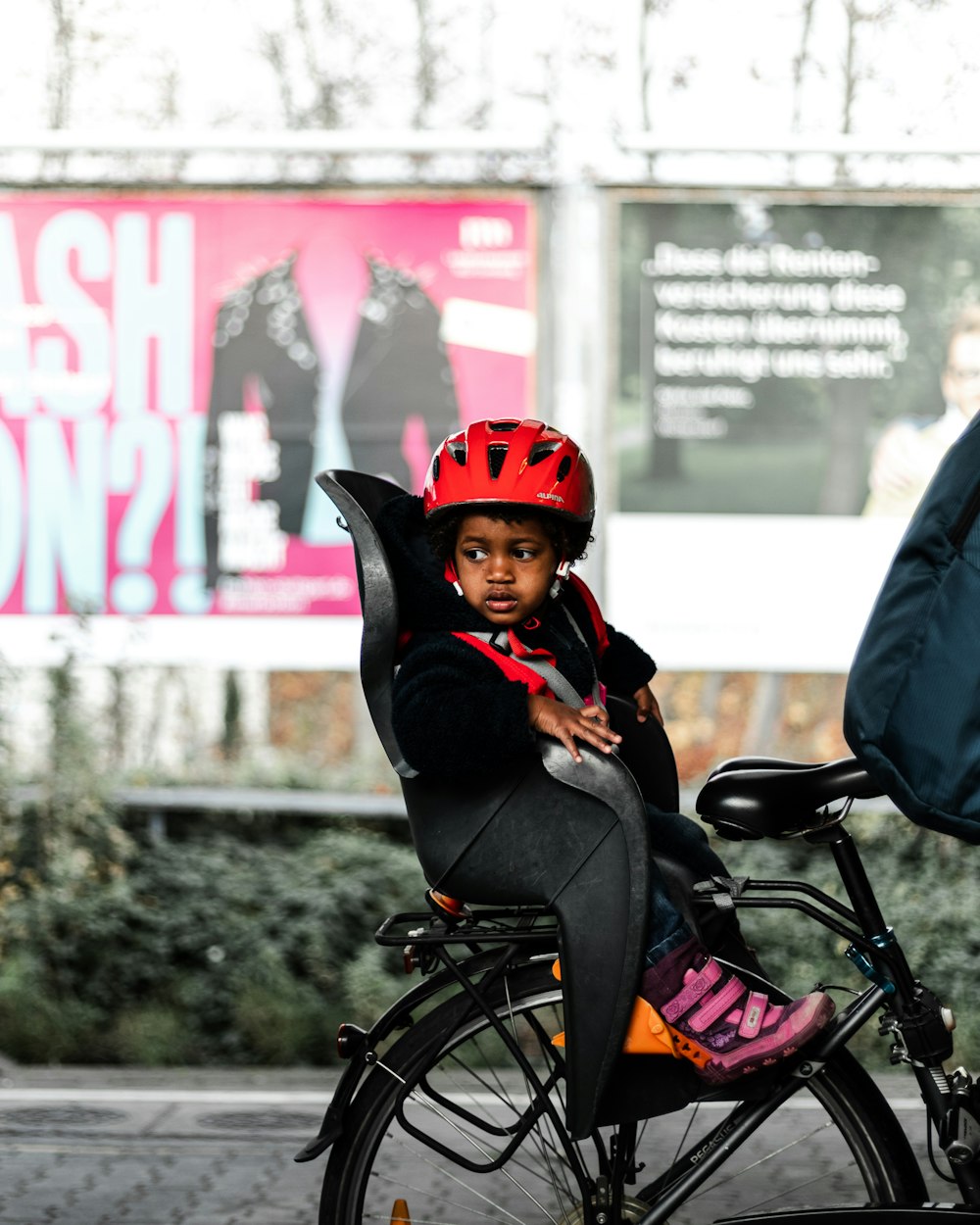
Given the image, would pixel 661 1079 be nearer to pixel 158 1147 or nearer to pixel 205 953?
pixel 158 1147

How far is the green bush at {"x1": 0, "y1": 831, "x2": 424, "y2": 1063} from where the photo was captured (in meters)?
6.65

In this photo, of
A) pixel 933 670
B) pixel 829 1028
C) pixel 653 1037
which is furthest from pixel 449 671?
pixel 829 1028

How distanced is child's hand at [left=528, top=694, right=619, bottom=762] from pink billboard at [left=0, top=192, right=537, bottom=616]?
4405mm

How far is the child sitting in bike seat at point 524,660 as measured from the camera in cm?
293

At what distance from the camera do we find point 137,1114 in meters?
5.59

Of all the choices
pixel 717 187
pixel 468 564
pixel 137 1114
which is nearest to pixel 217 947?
pixel 137 1114

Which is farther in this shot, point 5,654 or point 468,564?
point 5,654

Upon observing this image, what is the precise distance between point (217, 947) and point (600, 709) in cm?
453

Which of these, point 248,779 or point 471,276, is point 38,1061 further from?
point 471,276

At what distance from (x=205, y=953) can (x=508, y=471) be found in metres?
4.56

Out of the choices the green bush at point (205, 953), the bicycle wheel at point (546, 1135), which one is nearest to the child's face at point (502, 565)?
the bicycle wheel at point (546, 1135)

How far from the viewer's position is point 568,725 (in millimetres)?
2924

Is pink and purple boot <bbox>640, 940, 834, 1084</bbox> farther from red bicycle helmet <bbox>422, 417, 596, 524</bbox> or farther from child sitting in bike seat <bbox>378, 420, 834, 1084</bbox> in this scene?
red bicycle helmet <bbox>422, 417, 596, 524</bbox>

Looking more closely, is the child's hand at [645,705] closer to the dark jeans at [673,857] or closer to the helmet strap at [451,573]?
the dark jeans at [673,857]
